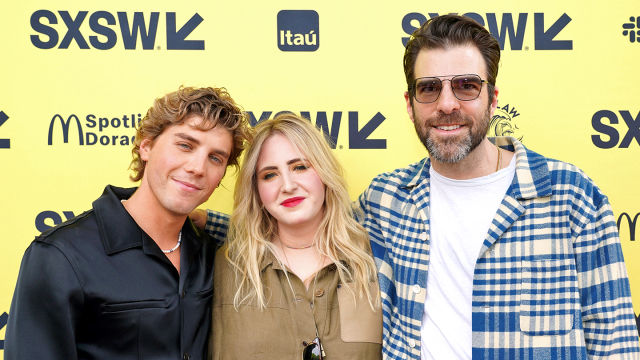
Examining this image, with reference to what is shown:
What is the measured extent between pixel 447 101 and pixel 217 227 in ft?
4.52

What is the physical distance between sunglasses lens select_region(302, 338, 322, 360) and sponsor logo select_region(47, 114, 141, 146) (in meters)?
1.48

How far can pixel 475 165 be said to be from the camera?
6.06 feet

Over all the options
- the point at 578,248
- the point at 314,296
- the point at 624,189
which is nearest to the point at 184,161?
the point at 314,296

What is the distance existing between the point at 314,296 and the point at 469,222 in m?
0.75

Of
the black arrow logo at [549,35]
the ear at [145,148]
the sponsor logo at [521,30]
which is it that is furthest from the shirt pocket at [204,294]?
the black arrow logo at [549,35]

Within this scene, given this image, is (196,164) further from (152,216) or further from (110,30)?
(110,30)

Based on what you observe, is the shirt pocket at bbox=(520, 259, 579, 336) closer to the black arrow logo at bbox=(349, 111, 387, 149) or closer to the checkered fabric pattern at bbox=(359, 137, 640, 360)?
the checkered fabric pattern at bbox=(359, 137, 640, 360)

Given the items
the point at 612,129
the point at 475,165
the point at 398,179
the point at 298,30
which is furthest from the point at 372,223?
the point at 612,129

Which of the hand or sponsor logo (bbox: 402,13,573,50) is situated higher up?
sponsor logo (bbox: 402,13,573,50)

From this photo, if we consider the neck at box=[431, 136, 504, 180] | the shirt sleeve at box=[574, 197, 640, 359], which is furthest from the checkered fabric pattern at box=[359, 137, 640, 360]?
the neck at box=[431, 136, 504, 180]

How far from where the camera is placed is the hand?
2.31 m

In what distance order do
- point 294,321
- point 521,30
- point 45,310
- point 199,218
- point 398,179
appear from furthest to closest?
1. point 521,30
2. point 199,218
3. point 398,179
4. point 294,321
5. point 45,310

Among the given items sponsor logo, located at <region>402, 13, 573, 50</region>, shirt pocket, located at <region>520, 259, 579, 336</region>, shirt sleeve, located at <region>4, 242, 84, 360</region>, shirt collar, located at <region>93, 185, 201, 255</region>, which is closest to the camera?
shirt sleeve, located at <region>4, 242, 84, 360</region>

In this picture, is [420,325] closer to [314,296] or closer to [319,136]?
[314,296]
